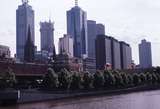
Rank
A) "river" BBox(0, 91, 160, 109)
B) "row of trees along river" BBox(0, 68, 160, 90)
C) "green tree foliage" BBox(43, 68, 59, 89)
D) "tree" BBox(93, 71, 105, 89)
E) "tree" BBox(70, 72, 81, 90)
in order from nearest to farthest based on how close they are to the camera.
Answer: "river" BBox(0, 91, 160, 109) → "row of trees along river" BBox(0, 68, 160, 90) → "green tree foliage" BBox(43, 68, 59, 89) → "tree" BBox(70, 72, 81, 90) → "tree" BBox(93, 71, 105, 89)

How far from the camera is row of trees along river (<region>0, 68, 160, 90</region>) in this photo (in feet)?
329

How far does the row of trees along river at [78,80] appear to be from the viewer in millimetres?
100188

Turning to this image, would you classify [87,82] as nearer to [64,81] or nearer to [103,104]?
[64,81]

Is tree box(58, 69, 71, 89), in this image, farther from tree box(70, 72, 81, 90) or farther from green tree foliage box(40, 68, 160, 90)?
tree box(70, 72, 81, 90)

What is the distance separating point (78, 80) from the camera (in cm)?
11850

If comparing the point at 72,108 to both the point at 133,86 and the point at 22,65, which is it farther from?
the point at 133,86

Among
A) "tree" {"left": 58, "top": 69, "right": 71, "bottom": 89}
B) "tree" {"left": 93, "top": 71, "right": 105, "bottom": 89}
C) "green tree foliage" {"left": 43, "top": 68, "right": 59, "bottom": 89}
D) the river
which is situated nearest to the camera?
the river

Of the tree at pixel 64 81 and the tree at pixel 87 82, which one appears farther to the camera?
A: the tree at pixel 87 82

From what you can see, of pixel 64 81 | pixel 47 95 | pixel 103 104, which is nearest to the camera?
pixel 103 104

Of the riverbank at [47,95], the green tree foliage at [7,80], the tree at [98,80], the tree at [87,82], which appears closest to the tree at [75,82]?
the riverbank at [47,95]

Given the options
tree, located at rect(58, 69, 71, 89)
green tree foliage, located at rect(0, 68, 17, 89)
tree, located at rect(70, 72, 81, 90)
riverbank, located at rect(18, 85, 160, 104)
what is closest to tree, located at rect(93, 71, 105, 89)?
riverbank, located at rect(18, 85, 160, 104)

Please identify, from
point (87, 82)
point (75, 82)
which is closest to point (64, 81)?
point (75, 82)

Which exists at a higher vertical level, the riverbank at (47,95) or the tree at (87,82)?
the tree at (87,82)

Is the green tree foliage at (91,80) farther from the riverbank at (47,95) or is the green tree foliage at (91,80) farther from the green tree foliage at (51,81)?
the riverbank at (47,95)
